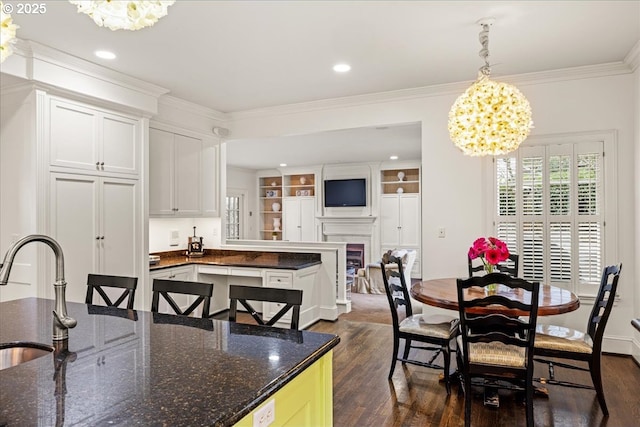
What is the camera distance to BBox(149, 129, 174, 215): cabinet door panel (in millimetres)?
4617

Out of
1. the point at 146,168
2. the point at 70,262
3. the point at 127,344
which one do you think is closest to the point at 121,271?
the point at 70,262

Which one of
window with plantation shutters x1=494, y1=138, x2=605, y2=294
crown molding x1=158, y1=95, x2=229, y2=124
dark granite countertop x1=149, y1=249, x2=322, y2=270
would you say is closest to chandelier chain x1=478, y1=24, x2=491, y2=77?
window with plantation shutters x1=494, y1=138, x2=605, y2=294

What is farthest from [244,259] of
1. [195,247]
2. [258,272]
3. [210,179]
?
[210,179]

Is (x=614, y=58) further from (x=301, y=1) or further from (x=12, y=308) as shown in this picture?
(x=12, y=308)

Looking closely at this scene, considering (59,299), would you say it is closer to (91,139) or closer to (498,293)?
(91,139)

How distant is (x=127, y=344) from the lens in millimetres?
1603

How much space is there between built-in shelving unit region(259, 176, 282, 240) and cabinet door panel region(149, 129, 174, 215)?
6.09 meters

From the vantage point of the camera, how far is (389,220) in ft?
31.2

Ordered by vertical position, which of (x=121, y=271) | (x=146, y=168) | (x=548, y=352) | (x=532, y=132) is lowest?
(x=548, y=352)

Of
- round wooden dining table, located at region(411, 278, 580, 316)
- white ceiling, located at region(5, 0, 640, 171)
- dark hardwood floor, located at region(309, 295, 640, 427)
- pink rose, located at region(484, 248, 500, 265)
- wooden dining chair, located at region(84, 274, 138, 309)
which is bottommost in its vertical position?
dark hardwood floor, located at region(309, 295, 640, 427)

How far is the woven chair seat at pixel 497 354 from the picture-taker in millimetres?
2498

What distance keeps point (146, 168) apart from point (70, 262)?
1211mm

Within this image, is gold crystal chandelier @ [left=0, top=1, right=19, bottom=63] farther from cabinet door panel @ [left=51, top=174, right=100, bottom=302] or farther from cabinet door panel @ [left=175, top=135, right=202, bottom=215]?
cabinet door panel @ [left=175, top=135, right=202, bottom=215]

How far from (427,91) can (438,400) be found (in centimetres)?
304
